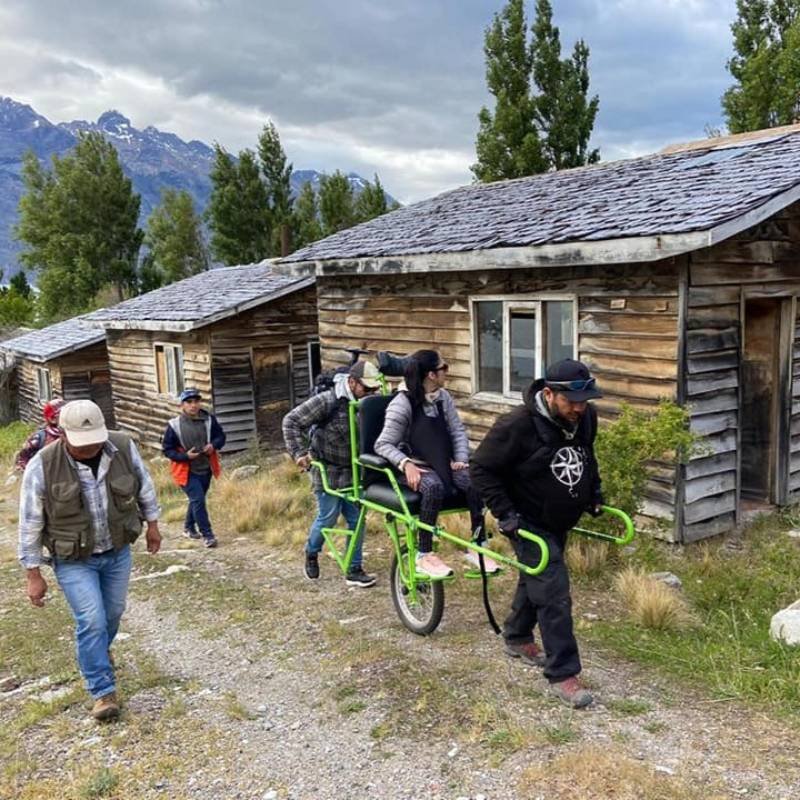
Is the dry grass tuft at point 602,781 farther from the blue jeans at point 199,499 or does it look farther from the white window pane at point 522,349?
the blue jeans at point 199,499

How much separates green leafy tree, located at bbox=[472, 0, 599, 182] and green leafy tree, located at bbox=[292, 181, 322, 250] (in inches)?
519

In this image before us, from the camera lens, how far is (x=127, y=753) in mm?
4078

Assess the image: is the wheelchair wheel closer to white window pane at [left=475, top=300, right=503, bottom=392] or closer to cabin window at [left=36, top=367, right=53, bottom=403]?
white window pane at [left=475, top=300, right=503, bottom=392]

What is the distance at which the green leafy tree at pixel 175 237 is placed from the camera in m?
48.1

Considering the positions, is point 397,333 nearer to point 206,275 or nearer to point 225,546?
point 225,546

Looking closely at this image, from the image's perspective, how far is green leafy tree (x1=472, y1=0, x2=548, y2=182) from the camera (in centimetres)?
2892

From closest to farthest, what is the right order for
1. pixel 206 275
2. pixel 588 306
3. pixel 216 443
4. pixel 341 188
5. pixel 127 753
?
pixel 127 753
pixel 588 306
pixel 216 443
pixel 206 275
pixel 341 188

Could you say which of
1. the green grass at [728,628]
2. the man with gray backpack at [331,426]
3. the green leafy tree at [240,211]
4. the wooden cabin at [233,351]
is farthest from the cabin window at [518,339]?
the green leafy tree at [240,211]

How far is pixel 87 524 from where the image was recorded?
4188mm

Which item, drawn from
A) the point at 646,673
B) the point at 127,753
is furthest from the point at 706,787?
the point at 127,753

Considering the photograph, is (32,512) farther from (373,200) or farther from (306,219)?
(306,219)

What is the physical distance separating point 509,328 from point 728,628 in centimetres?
452

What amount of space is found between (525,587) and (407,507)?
3.03 ft

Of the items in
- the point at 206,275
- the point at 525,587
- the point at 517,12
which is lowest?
the point at 525,587
